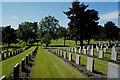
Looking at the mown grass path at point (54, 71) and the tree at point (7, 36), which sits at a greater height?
the tree at point (7, 36)

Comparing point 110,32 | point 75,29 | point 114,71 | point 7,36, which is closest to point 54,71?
point 114,71

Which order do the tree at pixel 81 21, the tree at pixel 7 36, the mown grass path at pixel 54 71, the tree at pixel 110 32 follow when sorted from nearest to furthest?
the mown grass path at pixel 54 71 → the tree at pixel 81 21 → the tree at pixel 7 36 → the tree at pixel 110 32

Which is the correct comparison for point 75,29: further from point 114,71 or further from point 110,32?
point 114,71

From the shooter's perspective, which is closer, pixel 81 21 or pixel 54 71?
pixel 54 71

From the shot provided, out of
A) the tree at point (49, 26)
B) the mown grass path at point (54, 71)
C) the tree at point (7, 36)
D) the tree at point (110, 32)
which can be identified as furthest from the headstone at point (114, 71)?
the tree at point (49, 26)

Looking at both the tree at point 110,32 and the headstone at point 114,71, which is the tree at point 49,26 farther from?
the headstone at point 114,71

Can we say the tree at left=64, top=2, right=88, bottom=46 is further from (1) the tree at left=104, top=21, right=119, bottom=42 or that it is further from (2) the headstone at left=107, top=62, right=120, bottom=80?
(2) the headstone at left=107, top=62, right=120, bottom=80

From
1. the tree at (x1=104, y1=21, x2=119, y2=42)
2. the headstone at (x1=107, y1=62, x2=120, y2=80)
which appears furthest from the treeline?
the headstone at (x1=107, y1=62, x2=120, y2=80)

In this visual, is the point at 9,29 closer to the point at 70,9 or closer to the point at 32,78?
the point at 70,9

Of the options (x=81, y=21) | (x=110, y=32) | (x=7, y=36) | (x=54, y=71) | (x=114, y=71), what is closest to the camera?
(x=114, y=71)

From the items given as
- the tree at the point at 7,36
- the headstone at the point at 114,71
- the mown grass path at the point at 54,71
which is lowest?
the mown grass path at the point at 54,71

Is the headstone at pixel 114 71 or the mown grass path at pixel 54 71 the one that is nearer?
the headstone at pixel 114 71

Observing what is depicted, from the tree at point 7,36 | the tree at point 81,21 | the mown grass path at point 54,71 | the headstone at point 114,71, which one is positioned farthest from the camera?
the tree at point 7,36

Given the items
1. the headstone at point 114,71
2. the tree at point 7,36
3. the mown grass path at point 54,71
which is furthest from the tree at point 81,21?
the headstone at point 114,71
